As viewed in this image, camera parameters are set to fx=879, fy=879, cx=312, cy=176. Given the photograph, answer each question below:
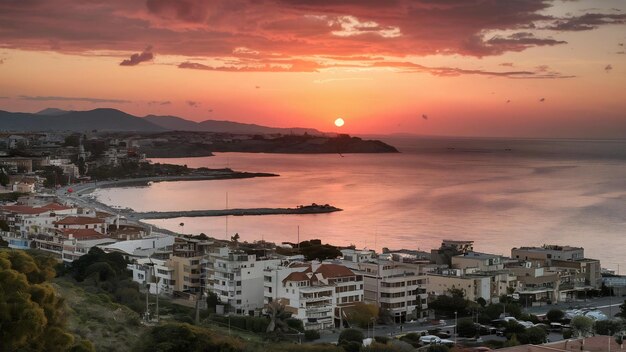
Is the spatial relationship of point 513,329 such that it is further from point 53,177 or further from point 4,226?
point 53,177

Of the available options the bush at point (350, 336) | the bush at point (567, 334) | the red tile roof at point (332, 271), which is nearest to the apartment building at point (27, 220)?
the red tile roof at point (332, 271)

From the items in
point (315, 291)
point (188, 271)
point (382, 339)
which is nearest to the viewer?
point (382, 339)

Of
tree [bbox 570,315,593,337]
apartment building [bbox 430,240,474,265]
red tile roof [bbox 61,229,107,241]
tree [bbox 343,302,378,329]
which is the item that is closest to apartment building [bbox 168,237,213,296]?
tree [bbox 343,302,378,329]

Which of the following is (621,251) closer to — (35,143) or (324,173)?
(324,173)

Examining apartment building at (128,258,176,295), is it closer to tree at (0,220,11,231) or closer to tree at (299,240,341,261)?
tree at (299,240,341,261)

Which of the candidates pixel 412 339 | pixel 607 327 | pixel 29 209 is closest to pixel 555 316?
pixel 607 327

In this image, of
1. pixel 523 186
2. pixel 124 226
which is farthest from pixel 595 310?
pixel 523 186
